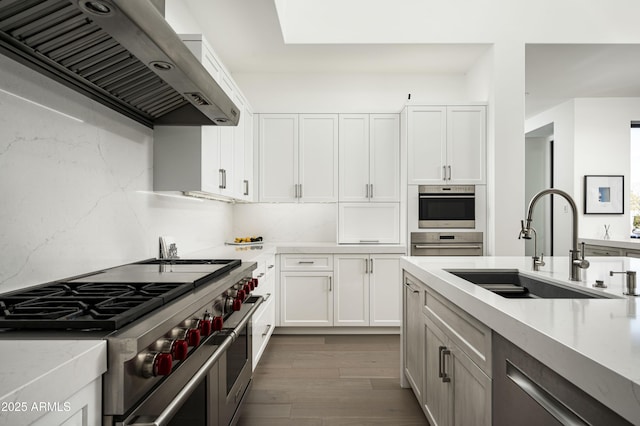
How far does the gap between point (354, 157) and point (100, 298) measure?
330 centimetres

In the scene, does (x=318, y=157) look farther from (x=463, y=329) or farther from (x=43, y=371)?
(x=43, y=371)

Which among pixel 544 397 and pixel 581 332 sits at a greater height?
pixel 581 332

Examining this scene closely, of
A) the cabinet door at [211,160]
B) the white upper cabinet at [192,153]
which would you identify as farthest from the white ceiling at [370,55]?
the cabinet door at [211,160]

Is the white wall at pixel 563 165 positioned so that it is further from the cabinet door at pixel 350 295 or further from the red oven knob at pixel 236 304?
the red oven knob at pixel 236 304

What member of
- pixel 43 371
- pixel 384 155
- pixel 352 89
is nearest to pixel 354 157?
pixel 384 155

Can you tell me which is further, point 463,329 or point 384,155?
point 384,155

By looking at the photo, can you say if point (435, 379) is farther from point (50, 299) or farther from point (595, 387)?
point (50, 299)

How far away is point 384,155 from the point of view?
425cm

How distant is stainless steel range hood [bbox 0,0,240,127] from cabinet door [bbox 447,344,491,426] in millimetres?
1552

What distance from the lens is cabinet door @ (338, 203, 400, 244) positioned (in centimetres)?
426

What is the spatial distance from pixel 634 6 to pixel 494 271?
366 centimetres

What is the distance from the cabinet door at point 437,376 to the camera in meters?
1.75

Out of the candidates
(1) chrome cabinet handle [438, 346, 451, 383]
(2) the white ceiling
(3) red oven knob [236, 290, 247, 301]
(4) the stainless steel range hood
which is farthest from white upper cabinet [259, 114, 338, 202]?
(1) chrome cabinet handle [438, 346, 451, 383]

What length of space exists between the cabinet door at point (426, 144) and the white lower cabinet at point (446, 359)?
1676mm
